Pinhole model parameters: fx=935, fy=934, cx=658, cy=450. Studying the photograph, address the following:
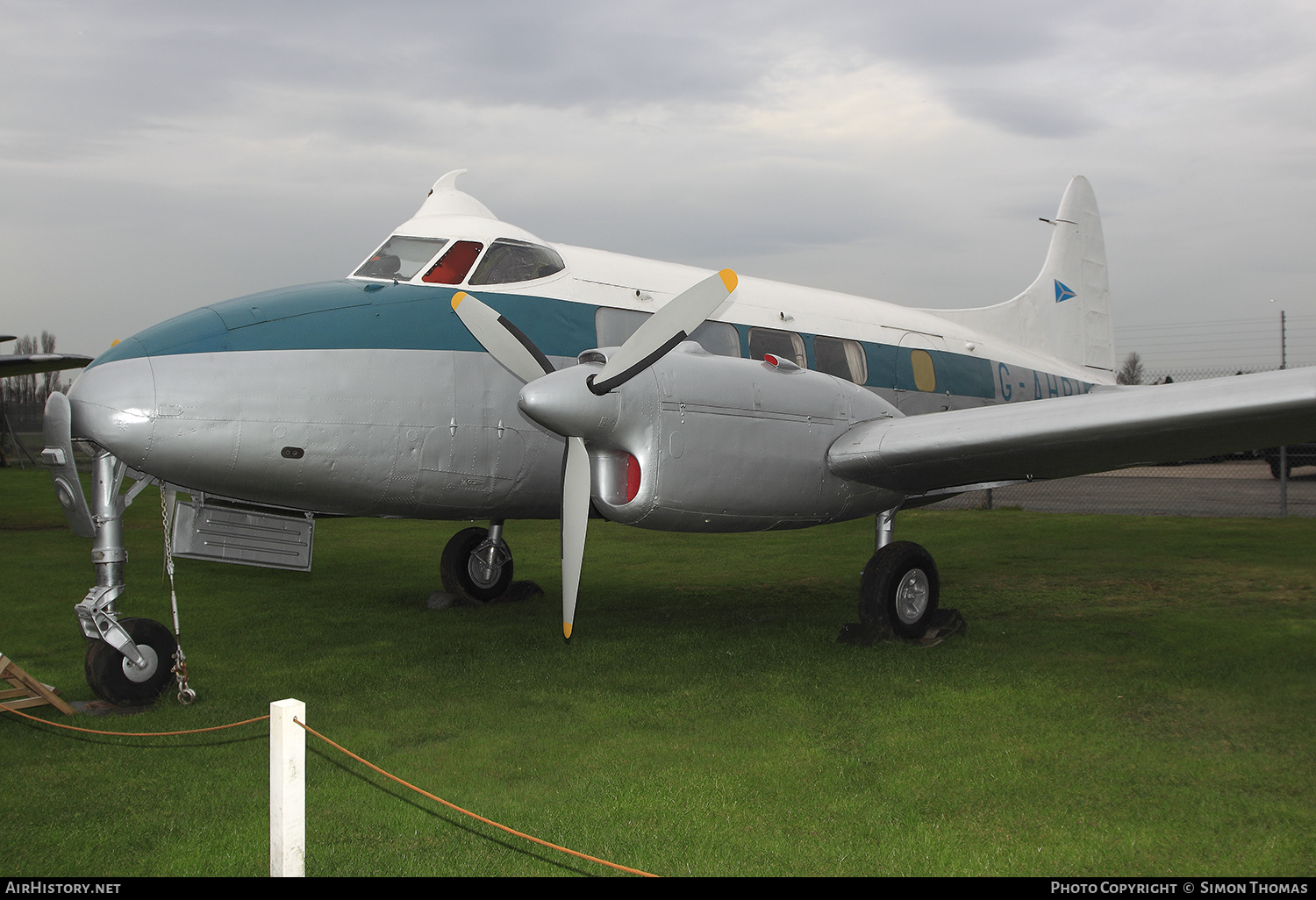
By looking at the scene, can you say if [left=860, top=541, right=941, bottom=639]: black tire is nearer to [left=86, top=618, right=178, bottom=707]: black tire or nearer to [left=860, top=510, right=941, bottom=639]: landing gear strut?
[left=860, top=510, right=941, bottom=639]: landing gear strut

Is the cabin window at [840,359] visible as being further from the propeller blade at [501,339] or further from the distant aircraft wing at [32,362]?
the distant aircraft wing at [32,362]

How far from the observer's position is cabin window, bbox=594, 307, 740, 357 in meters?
7.91

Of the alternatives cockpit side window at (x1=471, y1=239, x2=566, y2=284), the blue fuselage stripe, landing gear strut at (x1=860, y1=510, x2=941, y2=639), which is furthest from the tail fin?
cockpit side window at (x1=471, y1=239, x2=566, y2=284)

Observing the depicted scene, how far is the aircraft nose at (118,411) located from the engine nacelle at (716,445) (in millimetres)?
2707

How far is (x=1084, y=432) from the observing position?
259 inches

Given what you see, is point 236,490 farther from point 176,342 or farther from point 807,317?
point 807,317

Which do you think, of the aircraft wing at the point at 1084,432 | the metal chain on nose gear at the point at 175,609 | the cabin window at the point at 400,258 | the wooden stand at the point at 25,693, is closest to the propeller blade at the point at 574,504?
the aircraft wing at the point at 1084,432

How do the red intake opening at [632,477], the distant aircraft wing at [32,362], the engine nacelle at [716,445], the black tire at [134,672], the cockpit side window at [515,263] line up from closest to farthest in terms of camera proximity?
the black tire at [134,672], the engine nacelle at [716,445], the red intake opening at [632,477], the cockpit side window at [515,263], the distant aircraft wing at [32,362]

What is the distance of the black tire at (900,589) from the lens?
25.6 feet

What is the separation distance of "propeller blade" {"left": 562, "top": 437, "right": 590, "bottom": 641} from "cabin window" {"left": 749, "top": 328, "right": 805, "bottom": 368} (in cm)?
265

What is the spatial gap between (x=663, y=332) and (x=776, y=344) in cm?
268

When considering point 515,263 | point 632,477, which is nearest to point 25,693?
point 632,477

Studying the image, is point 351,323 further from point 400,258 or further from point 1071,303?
point 1071,303

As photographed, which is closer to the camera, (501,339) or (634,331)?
(501,339)
